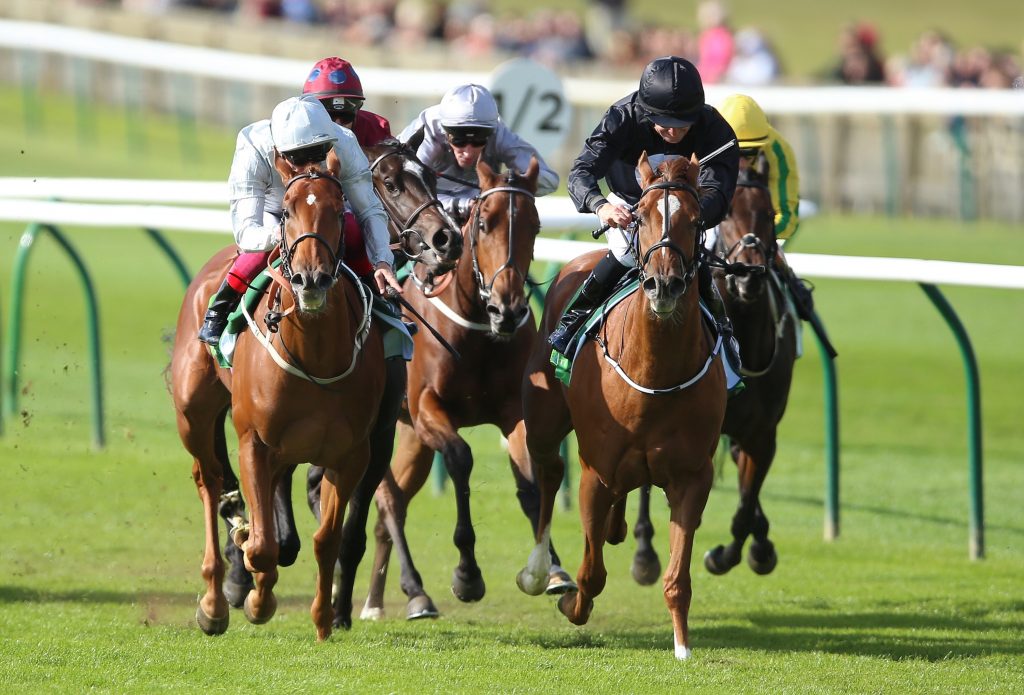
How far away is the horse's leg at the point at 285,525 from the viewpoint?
6.90 m

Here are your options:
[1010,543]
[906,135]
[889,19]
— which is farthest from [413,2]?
[889,19]

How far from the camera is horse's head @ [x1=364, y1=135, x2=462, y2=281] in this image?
7133mm

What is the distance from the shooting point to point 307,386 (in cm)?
632

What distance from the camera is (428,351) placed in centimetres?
746

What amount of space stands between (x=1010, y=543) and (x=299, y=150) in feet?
15.3

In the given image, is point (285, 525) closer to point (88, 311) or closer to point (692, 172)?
point (692, 172)

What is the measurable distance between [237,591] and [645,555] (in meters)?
2.03

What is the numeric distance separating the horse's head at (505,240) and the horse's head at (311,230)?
627mm

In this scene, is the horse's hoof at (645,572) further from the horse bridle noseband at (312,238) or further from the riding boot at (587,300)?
the horse bridle noseband at (312,238)

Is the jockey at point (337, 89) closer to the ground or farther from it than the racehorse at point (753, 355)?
farther from it

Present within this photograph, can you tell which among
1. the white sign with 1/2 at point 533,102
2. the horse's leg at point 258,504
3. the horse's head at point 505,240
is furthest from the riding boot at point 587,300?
the white sign with 1/2 at point 533,102

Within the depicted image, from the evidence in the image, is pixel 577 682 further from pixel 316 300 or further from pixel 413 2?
pixel 413 2

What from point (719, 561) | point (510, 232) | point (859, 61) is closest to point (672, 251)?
point (510, 232)

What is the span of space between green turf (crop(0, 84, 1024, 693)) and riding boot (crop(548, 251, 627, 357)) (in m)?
1.23
